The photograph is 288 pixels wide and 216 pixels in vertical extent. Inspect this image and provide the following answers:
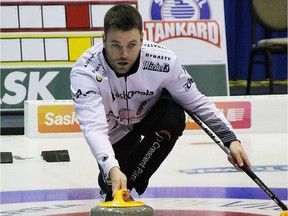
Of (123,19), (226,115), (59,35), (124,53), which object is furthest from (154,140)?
(59,35)

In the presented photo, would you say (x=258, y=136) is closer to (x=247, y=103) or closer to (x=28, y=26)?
(x=247, y=103)

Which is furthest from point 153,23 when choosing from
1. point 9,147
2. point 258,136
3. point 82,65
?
point 82,65

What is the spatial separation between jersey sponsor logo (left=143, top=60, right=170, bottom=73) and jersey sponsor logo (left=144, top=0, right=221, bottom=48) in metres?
3.59

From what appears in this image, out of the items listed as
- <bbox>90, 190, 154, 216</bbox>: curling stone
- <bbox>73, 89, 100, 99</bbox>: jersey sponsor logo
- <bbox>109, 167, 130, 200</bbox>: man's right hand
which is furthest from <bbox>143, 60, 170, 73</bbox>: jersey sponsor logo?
<bbox>90, 190, 154, 216</bbox>: curling stone

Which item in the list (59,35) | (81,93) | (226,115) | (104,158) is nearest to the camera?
(104,158)

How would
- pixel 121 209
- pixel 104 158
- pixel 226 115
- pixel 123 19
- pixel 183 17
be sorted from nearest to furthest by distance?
pixel 121 209
pixel 104 158
pixel 123 19
pixel 226 115
pixel 183 17

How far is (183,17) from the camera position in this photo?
6840mm

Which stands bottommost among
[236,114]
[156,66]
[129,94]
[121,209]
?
[236,114]

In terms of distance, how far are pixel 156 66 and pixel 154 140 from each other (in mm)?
294

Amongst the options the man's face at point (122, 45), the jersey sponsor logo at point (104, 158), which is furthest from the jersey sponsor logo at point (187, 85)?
the jersey sponsor logo at point (104, 158)

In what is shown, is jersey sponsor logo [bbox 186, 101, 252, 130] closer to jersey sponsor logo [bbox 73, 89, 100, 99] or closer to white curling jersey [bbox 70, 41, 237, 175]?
white curling jersey [bbox 70, 41, 237, 175]

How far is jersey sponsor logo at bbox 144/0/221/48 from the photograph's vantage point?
6.82 metres

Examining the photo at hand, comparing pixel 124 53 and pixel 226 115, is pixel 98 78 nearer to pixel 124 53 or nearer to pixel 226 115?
pixel 124 53

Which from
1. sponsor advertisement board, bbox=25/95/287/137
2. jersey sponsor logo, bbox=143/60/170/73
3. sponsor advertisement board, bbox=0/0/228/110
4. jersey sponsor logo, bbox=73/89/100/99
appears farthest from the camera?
sponsor advertisement board, bbox=0/0/228/110
